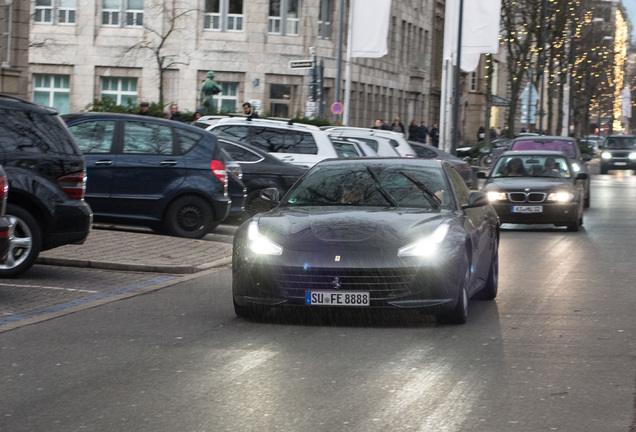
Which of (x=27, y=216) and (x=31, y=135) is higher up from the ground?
(x=31, y=135)

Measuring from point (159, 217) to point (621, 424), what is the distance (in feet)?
38.2

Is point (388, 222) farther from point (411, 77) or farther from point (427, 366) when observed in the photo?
point (411, 77)

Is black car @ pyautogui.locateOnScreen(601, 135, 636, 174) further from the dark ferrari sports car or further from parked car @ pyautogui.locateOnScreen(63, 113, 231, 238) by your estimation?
the dark ferrari sports car

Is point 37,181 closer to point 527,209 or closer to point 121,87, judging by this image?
point 527,209

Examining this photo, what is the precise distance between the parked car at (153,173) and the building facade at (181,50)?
3611 centimetres

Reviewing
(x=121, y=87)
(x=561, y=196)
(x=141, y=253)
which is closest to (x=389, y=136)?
(x=561, y=196)

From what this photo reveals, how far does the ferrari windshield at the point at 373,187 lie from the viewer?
10820 mm

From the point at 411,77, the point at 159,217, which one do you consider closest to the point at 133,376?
the point at 159,217

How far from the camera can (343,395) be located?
706 cm

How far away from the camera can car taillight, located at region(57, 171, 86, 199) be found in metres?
12.7

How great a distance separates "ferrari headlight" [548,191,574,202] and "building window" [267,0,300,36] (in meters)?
36.6

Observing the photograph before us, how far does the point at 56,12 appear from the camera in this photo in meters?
55.6

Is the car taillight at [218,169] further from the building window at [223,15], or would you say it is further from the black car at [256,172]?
the building window at [223,15]

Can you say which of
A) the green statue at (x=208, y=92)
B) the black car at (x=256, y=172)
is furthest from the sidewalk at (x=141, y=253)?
the green statue at (x=208, y=92)
